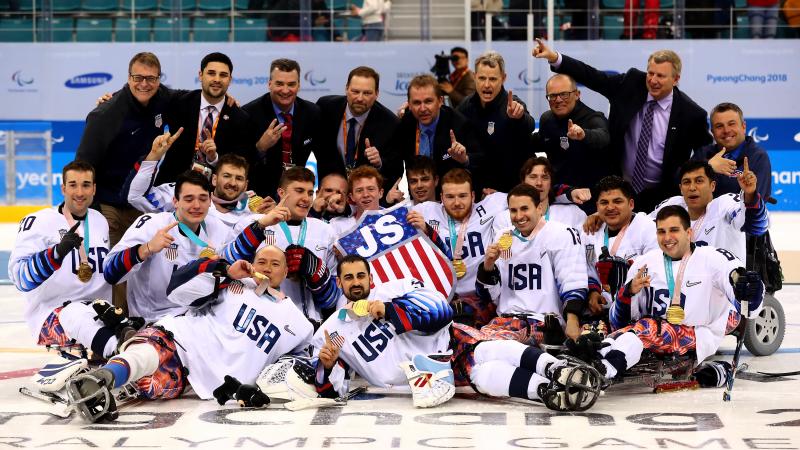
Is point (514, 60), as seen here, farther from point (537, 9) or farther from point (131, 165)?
point (131, 165)

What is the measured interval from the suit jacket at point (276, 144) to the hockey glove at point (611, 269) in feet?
6.25

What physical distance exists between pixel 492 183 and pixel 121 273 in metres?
2.30

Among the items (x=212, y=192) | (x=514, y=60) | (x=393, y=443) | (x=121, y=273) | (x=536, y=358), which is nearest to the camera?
(x=393, y=443)

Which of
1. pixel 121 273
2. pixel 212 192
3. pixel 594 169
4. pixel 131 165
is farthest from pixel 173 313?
pixel 594 169

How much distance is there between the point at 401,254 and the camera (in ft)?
20.5

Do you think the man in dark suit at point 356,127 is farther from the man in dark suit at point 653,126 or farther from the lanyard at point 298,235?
the man in dark suit at point 653,126

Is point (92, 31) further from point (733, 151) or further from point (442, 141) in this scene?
point (733, 151)

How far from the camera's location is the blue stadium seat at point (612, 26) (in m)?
13.8

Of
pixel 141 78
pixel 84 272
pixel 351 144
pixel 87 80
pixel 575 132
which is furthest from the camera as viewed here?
pixel 87 80

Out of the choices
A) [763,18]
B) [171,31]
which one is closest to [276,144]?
[171,31]

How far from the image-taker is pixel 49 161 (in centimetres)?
1380

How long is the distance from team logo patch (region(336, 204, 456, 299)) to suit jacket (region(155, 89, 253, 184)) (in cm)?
102

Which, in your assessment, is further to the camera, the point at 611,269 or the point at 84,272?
the point at 611,269

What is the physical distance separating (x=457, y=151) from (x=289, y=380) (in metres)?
1.85
